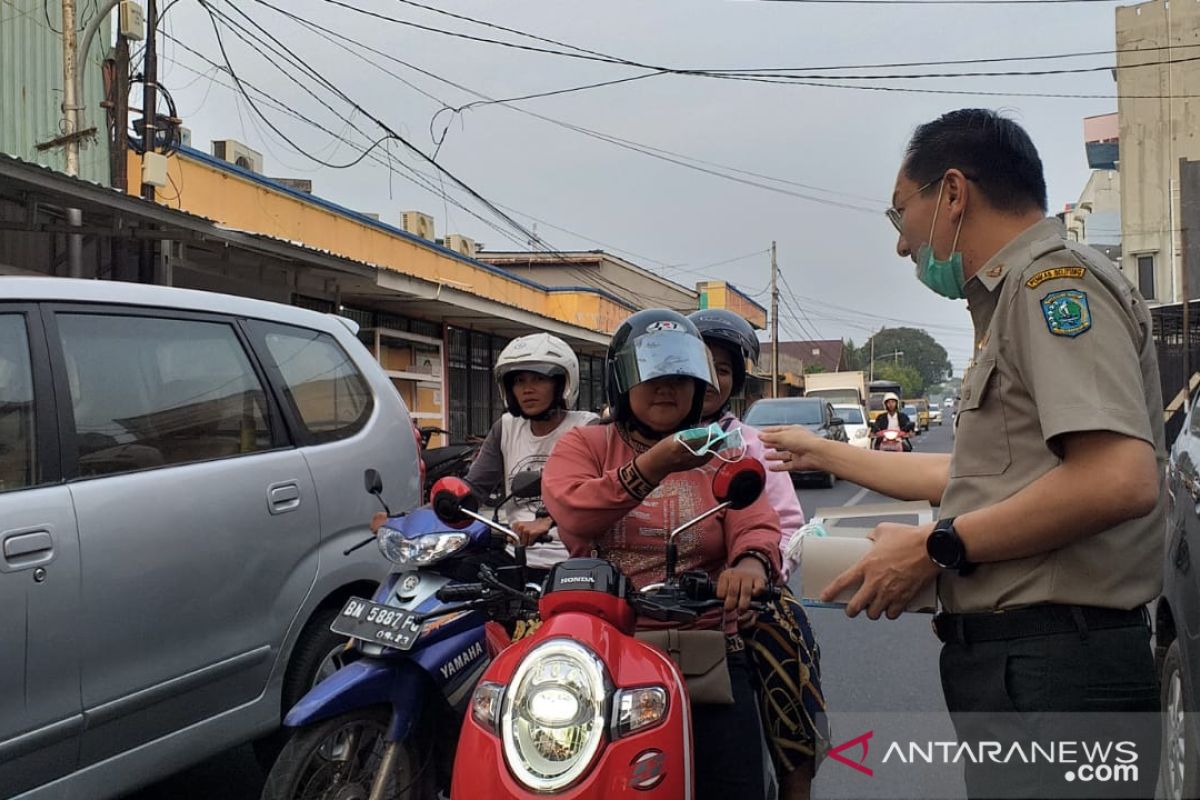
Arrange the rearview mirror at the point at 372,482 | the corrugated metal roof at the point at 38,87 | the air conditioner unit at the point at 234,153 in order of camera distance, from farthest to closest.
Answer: the air conditioner unit at the point at 234,153 → the corrugated metal roof at the point at 38,87 → the rearview mirror at the point at 372,482

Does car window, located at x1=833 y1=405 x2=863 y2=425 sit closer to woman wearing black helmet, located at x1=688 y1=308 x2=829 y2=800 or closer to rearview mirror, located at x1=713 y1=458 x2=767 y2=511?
woman wearing black helmet, located at x1=688 y1=308 x2=829 y2=800

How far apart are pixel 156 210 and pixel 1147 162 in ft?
105

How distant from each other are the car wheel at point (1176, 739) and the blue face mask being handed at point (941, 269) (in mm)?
1510

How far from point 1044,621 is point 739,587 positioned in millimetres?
665

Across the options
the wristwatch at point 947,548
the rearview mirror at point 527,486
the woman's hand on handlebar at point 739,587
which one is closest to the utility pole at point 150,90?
the rearview mirror at point 527,486

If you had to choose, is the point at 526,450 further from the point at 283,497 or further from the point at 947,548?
the point at 947,548

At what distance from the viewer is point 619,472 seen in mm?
2162

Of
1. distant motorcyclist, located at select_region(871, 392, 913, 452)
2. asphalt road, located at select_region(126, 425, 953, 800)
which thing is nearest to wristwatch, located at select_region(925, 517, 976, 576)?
asphalt road, located at select_region(126, 425, 953, 800)

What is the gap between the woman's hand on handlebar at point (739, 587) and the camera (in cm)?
212

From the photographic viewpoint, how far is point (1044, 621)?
1649 millimetres

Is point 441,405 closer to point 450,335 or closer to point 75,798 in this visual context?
point 450,335

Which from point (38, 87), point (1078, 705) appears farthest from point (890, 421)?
point (1078, 705)

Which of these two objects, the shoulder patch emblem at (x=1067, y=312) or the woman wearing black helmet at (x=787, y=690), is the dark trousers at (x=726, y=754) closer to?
the woman wearing black helmet at (x=787, y=690)

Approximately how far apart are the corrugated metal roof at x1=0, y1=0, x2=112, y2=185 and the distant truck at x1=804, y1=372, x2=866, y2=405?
824 inches
